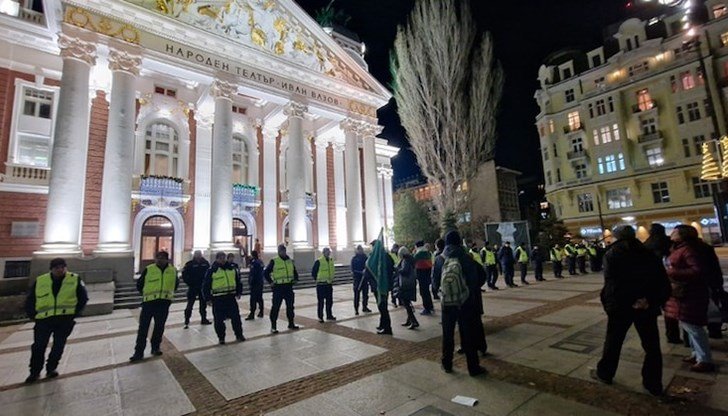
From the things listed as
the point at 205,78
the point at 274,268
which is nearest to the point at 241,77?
the point at 205,78

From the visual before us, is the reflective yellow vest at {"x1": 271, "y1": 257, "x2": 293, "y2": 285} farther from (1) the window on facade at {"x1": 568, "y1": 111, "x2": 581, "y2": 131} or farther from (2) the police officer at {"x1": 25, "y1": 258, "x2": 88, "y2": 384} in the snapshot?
(1) the window on facade at {"x1": 568, "y1": 111, "x2": 581, "y2": 131}

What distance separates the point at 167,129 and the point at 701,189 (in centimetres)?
4212

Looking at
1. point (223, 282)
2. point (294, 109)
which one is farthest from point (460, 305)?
point (294, 109)

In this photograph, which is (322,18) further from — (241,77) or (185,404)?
(185,404)

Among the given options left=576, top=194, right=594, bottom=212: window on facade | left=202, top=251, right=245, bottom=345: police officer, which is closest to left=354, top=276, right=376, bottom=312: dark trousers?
left=202, top=251, right=245, bottom=345: police officer

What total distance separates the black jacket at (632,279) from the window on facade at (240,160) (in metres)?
21.7

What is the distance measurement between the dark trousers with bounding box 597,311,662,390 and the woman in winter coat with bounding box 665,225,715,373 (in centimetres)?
84

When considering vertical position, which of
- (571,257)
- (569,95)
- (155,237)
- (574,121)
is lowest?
(571,257)

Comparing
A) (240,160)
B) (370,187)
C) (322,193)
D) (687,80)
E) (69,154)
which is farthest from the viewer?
(687,80)

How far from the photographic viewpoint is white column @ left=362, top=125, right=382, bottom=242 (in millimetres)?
22922

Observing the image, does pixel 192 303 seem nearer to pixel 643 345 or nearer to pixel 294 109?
pixel 643 345

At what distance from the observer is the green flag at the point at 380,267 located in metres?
6.72

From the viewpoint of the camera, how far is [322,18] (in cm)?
3070

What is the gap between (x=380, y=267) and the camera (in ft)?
22.7
